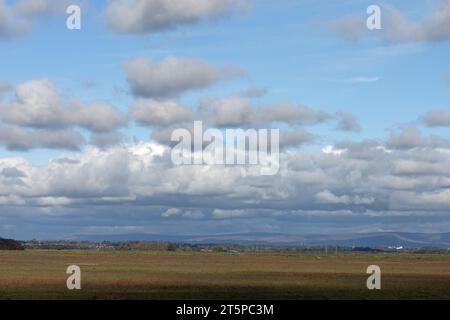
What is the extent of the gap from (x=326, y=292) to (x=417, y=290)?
9.92m

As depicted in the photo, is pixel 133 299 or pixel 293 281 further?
pixel 293 281
